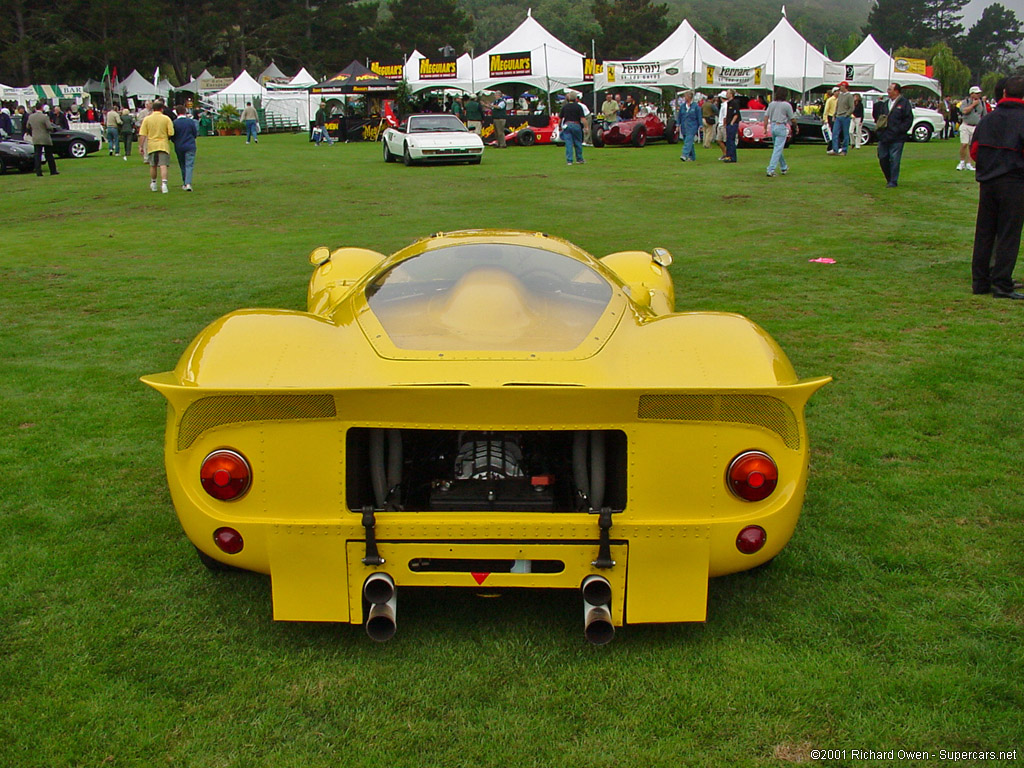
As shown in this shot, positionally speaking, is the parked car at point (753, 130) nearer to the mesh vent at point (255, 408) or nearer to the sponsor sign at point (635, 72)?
the sponsor sign at point (635, 72)

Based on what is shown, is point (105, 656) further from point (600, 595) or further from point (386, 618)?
point (600, 595)

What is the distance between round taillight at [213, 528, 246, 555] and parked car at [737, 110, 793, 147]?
24.5 meters

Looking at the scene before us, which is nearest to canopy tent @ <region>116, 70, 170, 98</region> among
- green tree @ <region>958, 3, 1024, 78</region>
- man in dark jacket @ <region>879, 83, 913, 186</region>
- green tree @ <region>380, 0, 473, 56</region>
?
green tree @ <region>380, 0, 473, 56</region>

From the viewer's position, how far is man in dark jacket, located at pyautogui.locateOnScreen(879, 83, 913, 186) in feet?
46.5

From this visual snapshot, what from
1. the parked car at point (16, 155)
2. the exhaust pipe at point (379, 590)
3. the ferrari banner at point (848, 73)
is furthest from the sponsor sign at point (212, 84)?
the exhaust pipe at point (379, 590)

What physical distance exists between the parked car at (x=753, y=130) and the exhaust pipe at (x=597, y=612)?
79.8ft

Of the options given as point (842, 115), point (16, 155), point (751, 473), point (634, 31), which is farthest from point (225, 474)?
point (634, 31)

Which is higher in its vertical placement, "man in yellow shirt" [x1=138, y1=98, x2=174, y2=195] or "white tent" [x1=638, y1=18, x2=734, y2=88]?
"white tent" [x1=638, y1=18, x2=734, y2=88]

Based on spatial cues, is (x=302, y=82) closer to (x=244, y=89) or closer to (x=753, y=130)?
(x=244, y=89)

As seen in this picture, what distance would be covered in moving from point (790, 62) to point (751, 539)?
34.0 metres

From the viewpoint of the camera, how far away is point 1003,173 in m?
7.22

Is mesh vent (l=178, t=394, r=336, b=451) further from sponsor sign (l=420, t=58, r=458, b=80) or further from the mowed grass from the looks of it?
sponsor sign (l=420, t=58, r=458, b=80)

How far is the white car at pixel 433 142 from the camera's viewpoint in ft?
69.6

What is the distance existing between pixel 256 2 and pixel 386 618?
268 ft
